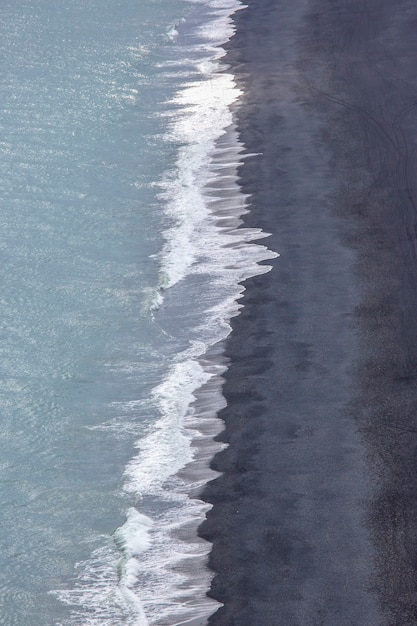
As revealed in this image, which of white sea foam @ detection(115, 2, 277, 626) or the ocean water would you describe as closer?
white sea foam @ detection(115, 2, 277, 626)

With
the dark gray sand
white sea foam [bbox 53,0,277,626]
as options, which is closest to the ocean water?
white sea foam [bbox 53,0,277,626]

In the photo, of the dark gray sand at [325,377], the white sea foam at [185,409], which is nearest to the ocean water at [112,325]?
the white sea foam at [185,409]

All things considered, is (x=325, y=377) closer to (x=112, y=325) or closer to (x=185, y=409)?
(x=185, y=409)

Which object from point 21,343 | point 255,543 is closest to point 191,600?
point 255,543

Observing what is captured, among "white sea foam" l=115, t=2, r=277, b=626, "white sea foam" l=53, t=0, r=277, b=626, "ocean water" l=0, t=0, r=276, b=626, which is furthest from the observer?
"ocean water" l=0, t=0, r=276, b=626

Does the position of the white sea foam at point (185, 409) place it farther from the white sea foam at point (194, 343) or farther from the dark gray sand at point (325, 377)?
the dark gray sand at point (325, 377)

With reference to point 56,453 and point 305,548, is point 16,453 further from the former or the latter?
point 305,548

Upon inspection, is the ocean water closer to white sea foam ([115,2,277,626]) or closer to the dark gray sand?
white sea foam ([115,2,277,626])
